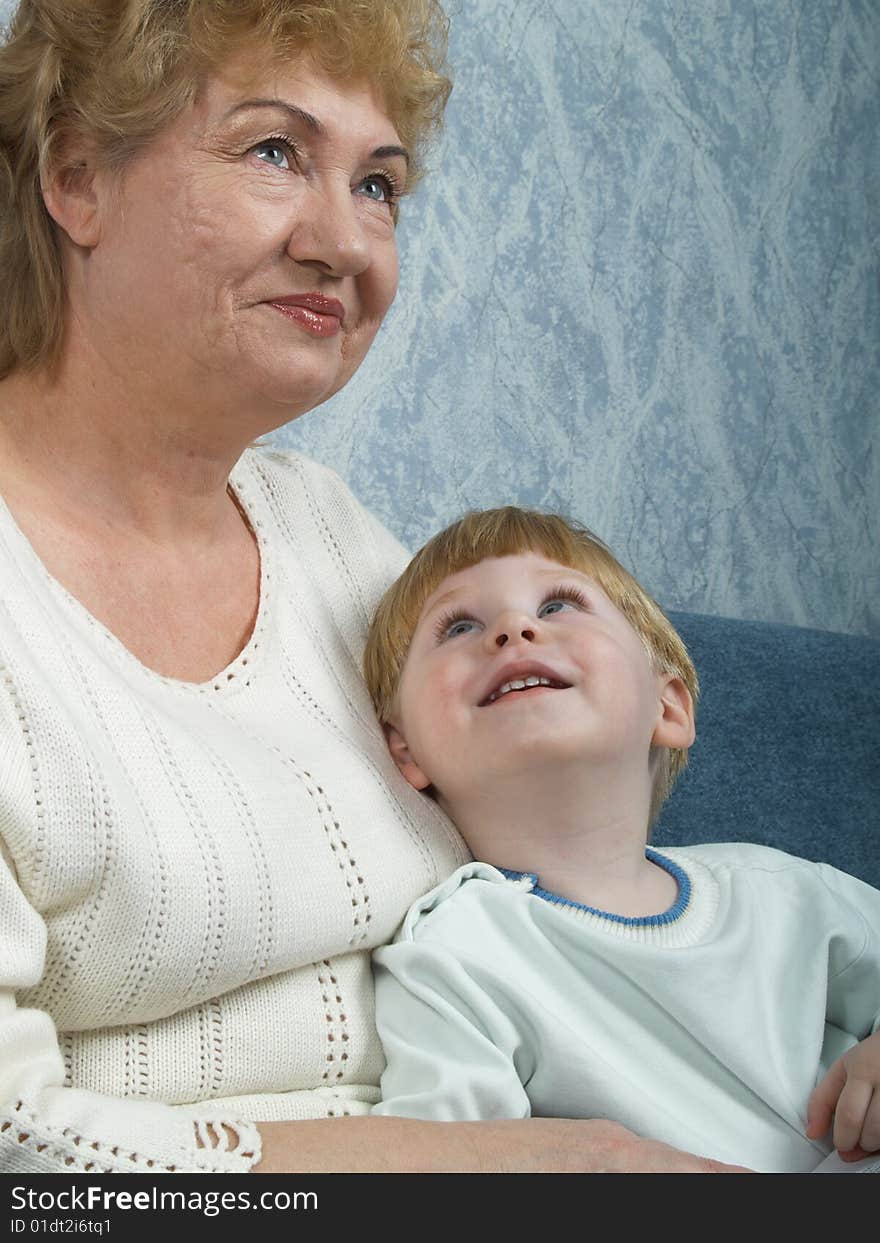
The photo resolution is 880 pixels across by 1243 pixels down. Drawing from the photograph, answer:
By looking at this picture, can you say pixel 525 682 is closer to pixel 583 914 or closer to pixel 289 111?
pixel 583 914

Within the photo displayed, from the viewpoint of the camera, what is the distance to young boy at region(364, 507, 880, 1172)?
1204 mm

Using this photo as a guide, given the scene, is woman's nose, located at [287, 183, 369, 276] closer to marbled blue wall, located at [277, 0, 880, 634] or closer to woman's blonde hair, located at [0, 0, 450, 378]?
woman's blonde hair, located at [0, 0, 450, 378]

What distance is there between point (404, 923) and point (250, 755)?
0.67 feet

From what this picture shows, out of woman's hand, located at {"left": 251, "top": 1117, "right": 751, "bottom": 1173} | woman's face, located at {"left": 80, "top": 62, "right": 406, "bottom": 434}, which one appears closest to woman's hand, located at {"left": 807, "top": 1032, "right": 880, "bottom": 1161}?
woman's hand, located at {"left": 251, "top": 1117, "right": 751, "bottom": 1173}

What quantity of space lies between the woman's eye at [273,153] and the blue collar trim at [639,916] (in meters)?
0.68

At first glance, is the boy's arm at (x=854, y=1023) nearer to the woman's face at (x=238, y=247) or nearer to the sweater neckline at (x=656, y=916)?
the sweater neckline at (x=656, y=916)

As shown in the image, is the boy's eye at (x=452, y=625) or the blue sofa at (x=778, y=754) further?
the blue sofa at (x=778, y=754)

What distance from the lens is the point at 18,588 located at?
116 centimetres

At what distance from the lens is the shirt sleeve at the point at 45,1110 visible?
962 millimetres

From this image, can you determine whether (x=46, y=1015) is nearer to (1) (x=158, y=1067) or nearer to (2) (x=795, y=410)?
(1) (x=158, y=1067)

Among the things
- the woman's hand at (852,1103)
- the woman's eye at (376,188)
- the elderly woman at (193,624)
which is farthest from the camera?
the woman's eye at (376,188)

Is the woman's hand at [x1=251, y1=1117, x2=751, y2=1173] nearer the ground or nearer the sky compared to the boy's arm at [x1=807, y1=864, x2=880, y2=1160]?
nearer the ground

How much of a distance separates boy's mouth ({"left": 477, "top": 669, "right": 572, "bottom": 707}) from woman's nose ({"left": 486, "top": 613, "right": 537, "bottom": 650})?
32 mm

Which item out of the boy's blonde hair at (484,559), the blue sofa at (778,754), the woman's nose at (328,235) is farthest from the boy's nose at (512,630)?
the blue sofa at (778,754)
